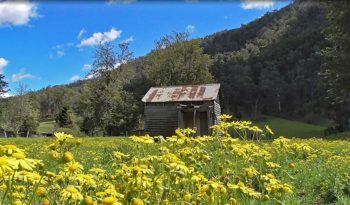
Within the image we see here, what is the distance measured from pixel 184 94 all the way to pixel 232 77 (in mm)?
63009

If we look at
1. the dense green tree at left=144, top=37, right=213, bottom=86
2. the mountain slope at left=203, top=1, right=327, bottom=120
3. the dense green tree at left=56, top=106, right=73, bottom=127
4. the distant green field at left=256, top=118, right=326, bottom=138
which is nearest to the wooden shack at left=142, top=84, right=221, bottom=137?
the distant green field at left=256, top=118, right=326, bottom=138

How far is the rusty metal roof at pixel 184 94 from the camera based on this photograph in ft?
116

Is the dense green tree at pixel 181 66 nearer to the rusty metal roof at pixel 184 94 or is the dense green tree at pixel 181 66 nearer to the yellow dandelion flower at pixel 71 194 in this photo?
the rusty metal roof at pixel 184 94

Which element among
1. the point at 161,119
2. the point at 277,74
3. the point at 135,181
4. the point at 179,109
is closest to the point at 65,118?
the point at 161,119

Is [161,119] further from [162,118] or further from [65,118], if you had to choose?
[65,118]

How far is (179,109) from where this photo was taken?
34875mm

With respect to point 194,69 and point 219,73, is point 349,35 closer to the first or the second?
point 194,69

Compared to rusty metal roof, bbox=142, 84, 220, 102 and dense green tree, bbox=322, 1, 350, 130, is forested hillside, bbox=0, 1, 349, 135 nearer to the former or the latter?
dense green tree, bbox=322, 1, 350, 130

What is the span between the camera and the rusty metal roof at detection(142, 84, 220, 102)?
116ft

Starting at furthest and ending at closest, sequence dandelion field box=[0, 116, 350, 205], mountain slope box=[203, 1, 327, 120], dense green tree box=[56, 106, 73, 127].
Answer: mountain slope box=[203, 1, 327, 120], dense green tree box=[56, 106, 73, 127], dandelion field box=[0, 116, 350, 205]

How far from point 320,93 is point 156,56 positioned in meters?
32.5

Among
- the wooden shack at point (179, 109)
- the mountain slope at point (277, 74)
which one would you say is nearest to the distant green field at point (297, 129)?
the mountain slope at point (277, 74)

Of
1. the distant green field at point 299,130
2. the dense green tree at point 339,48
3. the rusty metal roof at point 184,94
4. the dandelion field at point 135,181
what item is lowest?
the distant green field at point 299,130

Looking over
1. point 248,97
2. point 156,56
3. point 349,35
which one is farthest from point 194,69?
point 248,97
